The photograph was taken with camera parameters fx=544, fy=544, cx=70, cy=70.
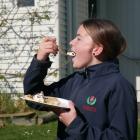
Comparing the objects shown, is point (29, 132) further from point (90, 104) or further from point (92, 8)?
point (92, 8)

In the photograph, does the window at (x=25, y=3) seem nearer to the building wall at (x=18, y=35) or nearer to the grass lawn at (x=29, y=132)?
the building wall at (x=18, y=35)

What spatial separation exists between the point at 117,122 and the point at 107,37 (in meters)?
0.46

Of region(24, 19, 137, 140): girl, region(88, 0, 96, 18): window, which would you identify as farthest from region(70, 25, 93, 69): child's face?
region(88, 0, 96, 18): window

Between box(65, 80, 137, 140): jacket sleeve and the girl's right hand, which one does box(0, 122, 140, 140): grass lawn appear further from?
box(65, 80, 137, 140): jacket sleeve

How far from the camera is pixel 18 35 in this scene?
11344mm

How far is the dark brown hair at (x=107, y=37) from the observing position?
2799 mm

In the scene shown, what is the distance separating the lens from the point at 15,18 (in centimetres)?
1142

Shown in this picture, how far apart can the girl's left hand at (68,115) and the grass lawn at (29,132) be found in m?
5.05

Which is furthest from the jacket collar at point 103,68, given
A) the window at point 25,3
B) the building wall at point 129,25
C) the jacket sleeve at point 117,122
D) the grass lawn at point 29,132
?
the building wall at point 129,25

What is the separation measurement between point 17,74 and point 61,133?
843 centimetres

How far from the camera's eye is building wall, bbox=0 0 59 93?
11.2 metres

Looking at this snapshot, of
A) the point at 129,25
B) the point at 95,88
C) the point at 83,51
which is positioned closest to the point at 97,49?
the point at 83,51

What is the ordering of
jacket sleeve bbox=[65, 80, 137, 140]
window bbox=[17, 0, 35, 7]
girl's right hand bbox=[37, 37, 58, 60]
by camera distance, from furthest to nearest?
window bbox=[17, 0, 35, 7]
girl's right hand bbox=[37, 37, 58, 60]
jacket sleeve bbox=[65, 80, 137, 140]

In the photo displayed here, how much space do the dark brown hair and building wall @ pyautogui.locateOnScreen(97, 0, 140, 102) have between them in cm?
1168
